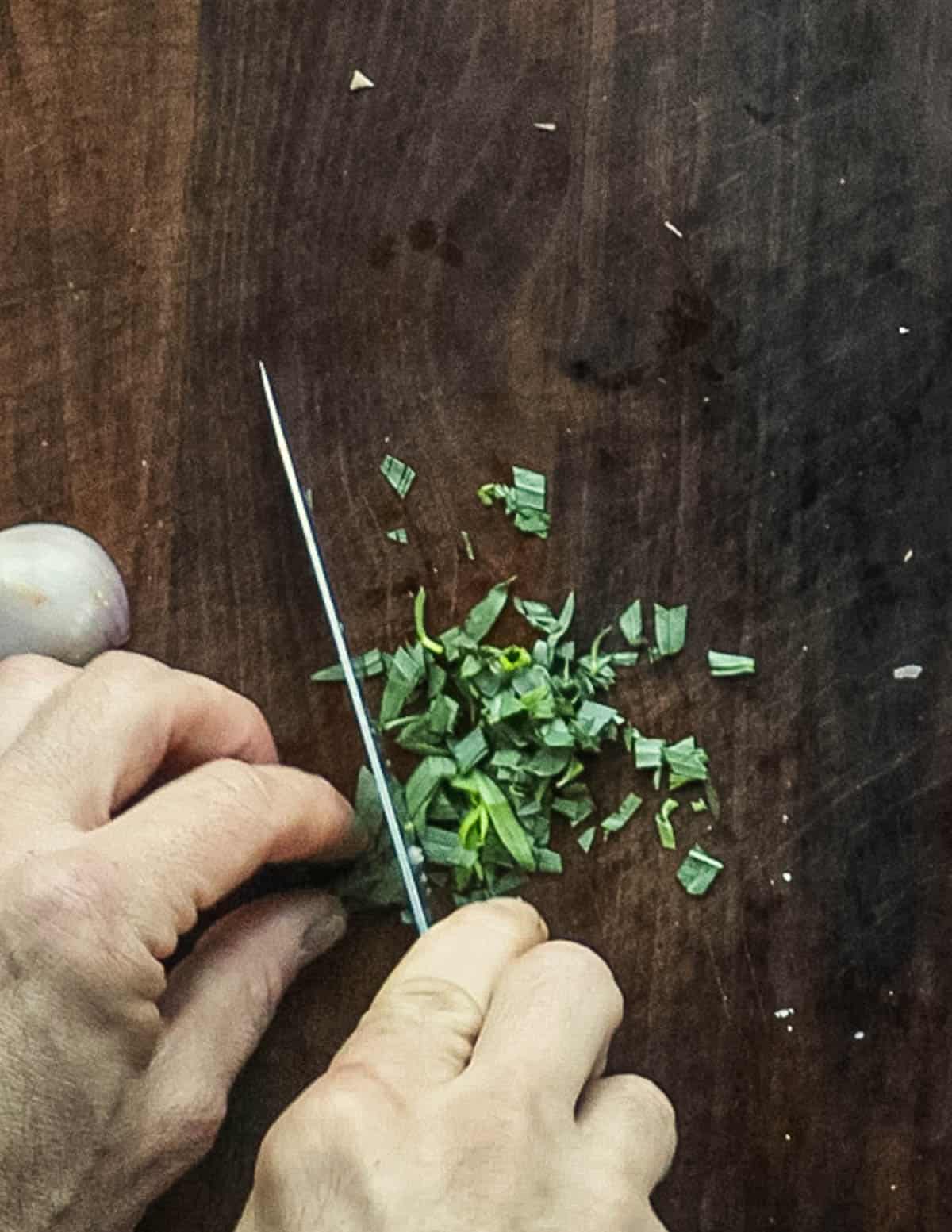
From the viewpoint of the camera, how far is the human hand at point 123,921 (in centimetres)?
99

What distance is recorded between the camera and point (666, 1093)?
1.26 meters

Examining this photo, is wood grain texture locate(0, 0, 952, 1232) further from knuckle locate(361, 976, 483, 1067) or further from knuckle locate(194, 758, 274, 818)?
knuckle locate(361, 976, 483, 1067)

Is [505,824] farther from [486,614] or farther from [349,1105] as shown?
[349,1105]

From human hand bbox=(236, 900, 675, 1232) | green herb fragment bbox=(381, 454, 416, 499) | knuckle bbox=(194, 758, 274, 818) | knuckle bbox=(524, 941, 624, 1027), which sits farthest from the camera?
green herb fragment bbox=(381, 454, 416, 499)

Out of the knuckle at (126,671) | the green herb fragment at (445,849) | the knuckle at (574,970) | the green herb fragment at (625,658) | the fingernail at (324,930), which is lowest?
the fingernail at (324,930)

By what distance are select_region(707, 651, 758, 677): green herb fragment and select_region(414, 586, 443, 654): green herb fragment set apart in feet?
0.86

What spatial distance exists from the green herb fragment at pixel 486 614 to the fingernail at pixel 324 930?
0.28 m

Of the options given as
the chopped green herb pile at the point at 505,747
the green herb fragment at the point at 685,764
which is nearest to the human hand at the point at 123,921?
the chopped green herb pile at the point at 505,747

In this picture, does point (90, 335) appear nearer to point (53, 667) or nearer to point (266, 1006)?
point (53, 667)

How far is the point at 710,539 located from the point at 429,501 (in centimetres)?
28

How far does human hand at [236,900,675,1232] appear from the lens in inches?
34.1

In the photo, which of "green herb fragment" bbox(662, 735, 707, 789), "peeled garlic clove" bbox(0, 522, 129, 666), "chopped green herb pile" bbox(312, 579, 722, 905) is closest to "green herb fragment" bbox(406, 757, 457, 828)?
"chopped green herb pile" bbox(312, 579, 722, 905)

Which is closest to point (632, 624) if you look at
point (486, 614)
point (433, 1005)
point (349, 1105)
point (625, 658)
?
point (625, 658)

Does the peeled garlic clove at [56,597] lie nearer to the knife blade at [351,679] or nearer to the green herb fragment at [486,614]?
the knife blade at [351,679]
